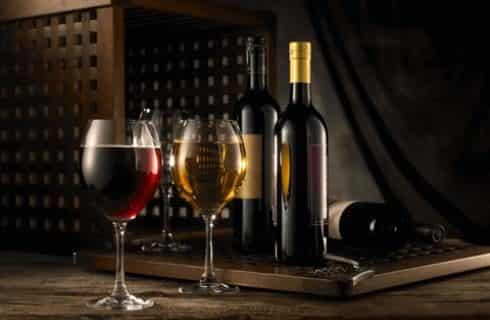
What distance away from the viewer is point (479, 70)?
1.95 m

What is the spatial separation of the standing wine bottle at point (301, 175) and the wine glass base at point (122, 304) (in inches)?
9.8

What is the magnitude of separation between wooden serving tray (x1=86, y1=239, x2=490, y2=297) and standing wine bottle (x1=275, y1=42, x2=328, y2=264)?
1.4 inches

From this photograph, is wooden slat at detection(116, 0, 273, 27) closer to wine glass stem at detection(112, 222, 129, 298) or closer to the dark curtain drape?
the dark curtain drape

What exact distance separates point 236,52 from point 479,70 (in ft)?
1.77

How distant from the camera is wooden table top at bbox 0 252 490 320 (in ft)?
3.58

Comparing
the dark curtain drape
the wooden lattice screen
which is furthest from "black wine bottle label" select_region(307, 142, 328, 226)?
the dark curtain drape

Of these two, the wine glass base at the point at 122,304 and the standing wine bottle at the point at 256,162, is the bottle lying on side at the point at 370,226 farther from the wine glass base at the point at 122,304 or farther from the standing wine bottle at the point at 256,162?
the wine glass base at the point at 122,304

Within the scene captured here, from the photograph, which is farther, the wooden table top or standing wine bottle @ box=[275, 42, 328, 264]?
standing wine bottle @ box=[275, 42, 328, 264]

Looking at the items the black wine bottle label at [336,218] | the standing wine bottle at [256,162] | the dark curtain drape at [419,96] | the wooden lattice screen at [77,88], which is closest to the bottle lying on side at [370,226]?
the black wine bottle label at [336,218]

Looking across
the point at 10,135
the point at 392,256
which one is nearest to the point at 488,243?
the point at 392,256

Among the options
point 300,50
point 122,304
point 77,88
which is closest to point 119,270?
point 122,304

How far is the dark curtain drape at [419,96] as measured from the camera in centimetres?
196

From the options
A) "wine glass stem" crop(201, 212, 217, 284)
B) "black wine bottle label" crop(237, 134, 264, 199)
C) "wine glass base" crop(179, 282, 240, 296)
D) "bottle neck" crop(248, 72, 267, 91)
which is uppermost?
"bottle neck" crop(248, 72, 267, 91)

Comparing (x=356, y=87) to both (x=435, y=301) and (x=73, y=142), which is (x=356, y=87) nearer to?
(x=73, y=142)
